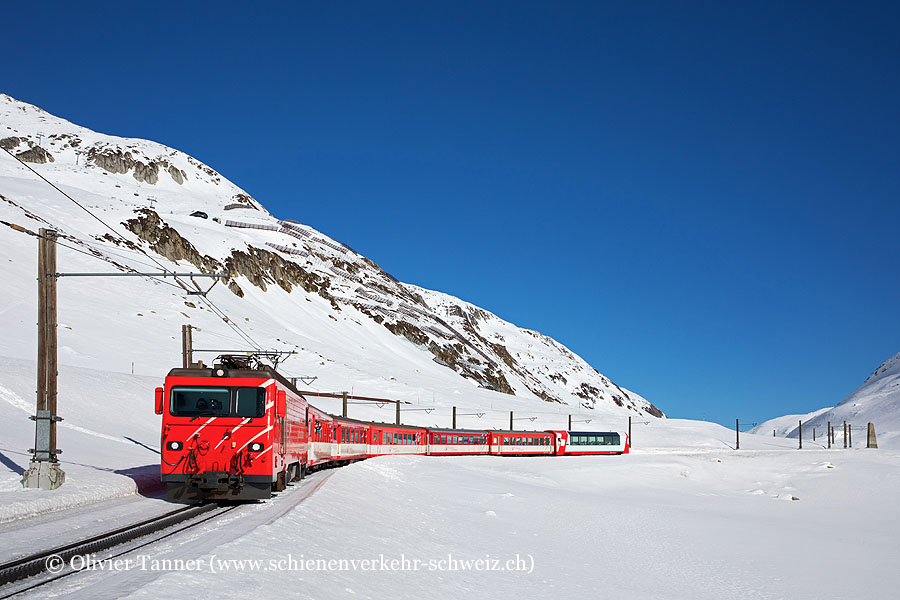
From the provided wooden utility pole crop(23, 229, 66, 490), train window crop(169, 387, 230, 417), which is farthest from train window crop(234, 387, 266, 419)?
wooden utility pole crop(23, 229, 66, 490)

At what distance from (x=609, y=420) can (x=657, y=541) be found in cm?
8917

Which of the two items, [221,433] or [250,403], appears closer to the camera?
[221,433]

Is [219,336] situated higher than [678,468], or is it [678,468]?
[219,336]

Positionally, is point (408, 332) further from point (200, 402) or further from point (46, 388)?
point (200, 402)

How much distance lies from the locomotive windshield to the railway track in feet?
8.30

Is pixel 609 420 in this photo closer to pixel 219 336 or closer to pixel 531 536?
pixel 219 336

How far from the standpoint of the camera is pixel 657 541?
81.8 feet

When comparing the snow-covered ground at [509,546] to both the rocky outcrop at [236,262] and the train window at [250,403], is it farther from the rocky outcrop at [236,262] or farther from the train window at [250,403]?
the rocky outcrop at [236,262]

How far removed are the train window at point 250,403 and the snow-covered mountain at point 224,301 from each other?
38221mm

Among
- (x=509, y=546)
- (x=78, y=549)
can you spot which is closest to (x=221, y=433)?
(x=78, y=549)

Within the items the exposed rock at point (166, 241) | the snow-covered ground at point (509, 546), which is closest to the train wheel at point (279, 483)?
the snow-covered ground at point (509, 546)

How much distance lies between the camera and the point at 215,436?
1911 cm

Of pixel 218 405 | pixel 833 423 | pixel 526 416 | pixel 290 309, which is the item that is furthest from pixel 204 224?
pixel 218 405

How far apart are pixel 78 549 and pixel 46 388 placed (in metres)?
9.92
